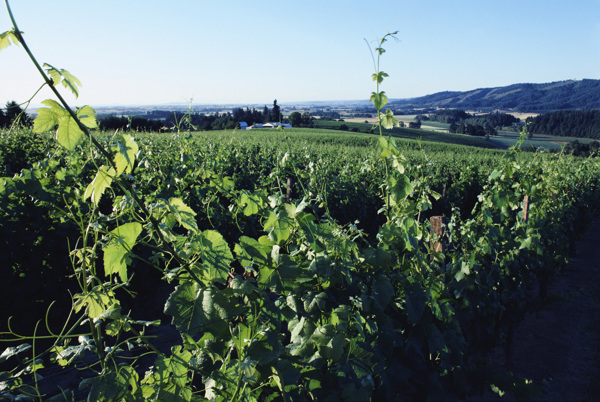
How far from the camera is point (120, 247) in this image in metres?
1.20

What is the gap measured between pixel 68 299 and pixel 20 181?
1707mm

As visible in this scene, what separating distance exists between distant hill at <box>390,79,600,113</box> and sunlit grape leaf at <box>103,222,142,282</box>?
84.3 metres

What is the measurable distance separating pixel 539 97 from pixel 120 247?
100104 mm

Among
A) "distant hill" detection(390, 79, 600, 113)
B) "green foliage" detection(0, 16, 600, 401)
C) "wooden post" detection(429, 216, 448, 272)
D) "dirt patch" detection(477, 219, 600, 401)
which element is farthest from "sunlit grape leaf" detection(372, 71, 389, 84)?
"distant hill" detection(390, 79, 600, 113)

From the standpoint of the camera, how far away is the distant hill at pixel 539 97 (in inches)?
2966

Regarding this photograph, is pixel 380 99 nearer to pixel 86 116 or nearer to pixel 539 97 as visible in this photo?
pixel 86 116

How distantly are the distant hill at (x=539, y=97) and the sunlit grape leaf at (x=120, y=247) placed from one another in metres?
84.3

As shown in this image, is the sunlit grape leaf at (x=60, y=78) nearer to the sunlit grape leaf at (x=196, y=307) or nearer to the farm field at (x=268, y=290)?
the farm field at (x=268, y=290)

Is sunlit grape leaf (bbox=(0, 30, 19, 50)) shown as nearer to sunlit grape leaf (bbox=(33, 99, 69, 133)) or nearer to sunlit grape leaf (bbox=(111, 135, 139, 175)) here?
sunlit grape leaf (bbox=(33, 99, 69, 133))

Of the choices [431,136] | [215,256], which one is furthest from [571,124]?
[215,256]

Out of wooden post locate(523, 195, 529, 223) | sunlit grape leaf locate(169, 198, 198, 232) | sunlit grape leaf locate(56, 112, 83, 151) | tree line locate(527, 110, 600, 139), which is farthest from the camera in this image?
tree line locate(527, 110, 600, 139)

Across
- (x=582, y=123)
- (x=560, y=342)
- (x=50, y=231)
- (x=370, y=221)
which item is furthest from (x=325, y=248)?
(x=582, y=123)

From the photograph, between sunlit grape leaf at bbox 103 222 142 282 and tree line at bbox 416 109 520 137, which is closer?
sunlit grape leaf at bbox 103 222 142 282

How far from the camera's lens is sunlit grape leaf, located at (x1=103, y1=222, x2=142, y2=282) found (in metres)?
1.15
